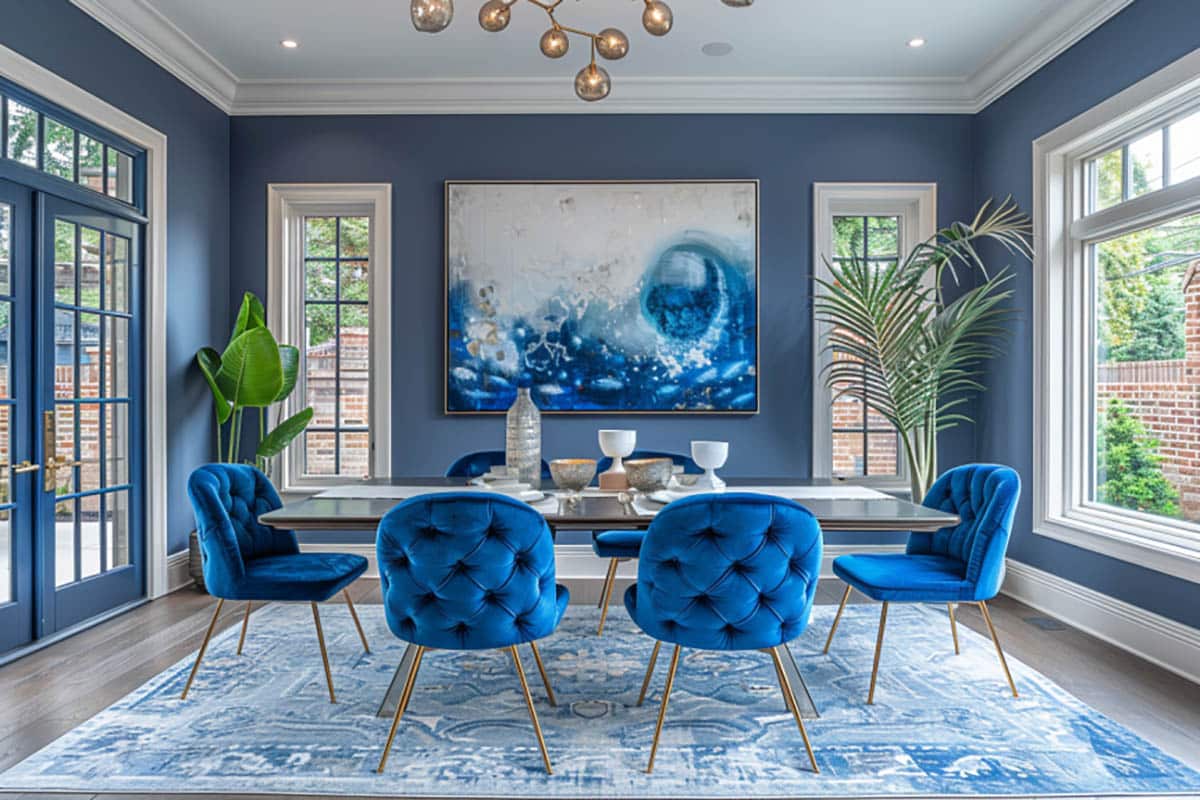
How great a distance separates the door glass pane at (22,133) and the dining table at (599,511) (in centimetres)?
191

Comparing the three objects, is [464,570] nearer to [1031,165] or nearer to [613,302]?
[613,302]

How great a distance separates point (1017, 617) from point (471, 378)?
3.20 metres

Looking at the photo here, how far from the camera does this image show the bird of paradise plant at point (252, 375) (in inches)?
156

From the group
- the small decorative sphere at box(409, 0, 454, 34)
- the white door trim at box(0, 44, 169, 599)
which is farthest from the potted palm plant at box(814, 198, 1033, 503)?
the white door trim at box(0, 44, 169, 599)

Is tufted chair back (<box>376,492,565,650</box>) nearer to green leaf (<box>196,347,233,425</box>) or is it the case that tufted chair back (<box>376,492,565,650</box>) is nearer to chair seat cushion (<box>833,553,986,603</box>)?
chair seat cushion (<box>833,553,986,603</box>)

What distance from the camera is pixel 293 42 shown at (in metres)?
3.95

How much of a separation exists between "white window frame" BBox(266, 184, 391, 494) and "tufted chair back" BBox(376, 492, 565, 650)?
2.59 metres

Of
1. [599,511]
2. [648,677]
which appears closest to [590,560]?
[648,677]

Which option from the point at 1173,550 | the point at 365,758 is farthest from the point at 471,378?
the point at 1173,550

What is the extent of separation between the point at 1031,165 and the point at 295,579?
405cm

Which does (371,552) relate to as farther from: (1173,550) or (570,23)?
(1173,550)

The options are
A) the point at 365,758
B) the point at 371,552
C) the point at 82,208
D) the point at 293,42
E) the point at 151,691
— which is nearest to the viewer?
the point at 365,758

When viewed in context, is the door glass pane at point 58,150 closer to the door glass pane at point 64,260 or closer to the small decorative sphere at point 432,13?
the door glass pane at point 64,260

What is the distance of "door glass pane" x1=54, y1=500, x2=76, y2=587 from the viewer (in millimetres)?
3270
